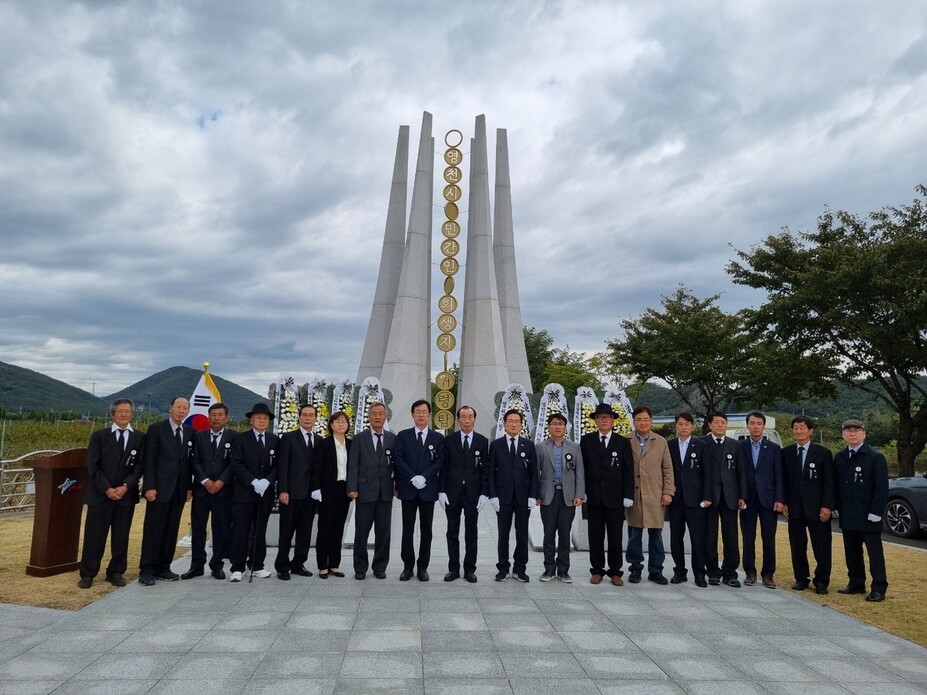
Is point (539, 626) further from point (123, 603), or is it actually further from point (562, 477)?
point (123, 603)

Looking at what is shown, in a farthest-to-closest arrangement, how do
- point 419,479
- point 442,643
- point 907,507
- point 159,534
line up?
point 907,507 → point 419,479 → point 159,534 → point 442,643

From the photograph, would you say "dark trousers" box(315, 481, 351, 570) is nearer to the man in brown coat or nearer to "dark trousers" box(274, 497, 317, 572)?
"dark trousers" box(274, 497, 317, 572)

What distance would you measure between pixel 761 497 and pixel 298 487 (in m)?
4.09

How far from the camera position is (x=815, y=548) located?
18.5 feet

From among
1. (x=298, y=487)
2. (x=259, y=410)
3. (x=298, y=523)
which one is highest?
(x=259, y=410)

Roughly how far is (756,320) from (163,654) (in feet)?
51.3

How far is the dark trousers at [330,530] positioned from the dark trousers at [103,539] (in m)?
1.53

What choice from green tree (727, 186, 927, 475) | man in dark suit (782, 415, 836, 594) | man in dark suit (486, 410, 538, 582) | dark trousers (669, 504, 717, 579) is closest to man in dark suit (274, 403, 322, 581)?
man in dark suit (486, 410, 538, 582)

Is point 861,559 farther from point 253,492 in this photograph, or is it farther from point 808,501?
point 253,492

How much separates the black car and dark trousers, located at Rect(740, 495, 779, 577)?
3.61 m

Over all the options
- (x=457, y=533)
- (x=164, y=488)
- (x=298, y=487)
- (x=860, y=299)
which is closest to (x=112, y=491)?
(x=164, y=488)

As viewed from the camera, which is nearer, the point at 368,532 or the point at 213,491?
the point at 213,491

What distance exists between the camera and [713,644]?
12.8 feet

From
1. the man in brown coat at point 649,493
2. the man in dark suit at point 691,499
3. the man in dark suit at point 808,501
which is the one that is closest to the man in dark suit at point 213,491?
the man in brown coat at point 649,493
